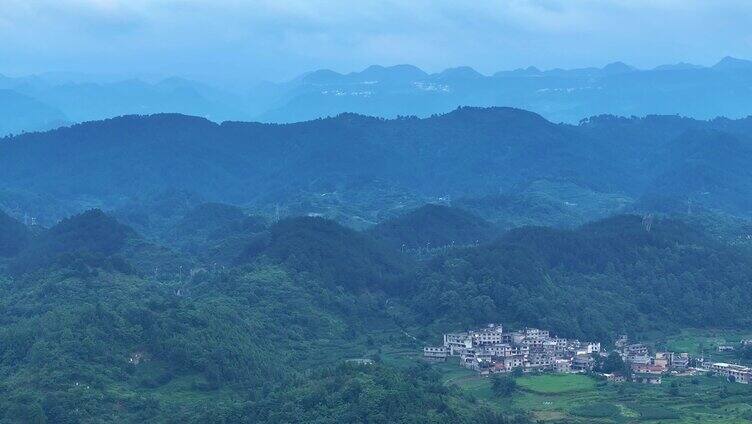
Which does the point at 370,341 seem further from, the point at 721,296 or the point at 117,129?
the point at 117,129

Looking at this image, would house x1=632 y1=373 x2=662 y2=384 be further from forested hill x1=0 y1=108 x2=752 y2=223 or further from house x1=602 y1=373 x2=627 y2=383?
Result: forested hill x1=0 y1=108 x2=752 y2=223

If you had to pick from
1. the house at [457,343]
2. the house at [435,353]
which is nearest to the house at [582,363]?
the house at [457,343]

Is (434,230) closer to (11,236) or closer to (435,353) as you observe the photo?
(11,236)

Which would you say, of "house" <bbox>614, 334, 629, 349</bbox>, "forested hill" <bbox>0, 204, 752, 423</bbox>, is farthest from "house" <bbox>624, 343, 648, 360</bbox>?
"forested hill" <bbox>0, 204, 752, 423</bbox>

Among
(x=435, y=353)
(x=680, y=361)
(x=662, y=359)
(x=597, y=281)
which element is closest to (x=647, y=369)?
(x=662, y=359)

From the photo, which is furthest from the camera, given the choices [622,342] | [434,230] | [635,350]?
[434,230]


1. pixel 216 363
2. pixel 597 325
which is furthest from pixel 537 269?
pixel 216 363
